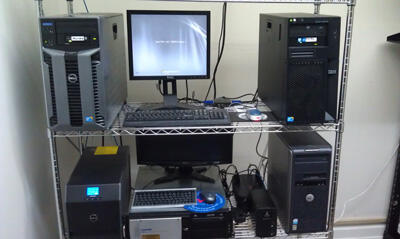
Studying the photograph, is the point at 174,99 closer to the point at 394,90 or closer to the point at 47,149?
the point at 47,149

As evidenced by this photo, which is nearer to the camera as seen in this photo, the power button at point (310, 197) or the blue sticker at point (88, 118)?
the blue sticker at point (88, 118)

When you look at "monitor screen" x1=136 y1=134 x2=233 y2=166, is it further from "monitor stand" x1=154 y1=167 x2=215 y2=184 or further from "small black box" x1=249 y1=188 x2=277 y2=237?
"small black box" x1=249 y1=188 x2=277 y2=237

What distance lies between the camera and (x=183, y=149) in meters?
1.85

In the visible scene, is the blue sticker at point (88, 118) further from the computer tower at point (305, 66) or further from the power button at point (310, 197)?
the power button at point (310, 197)

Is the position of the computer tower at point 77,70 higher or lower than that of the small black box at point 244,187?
higher

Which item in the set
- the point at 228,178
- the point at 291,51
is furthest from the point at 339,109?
the point at 228,178

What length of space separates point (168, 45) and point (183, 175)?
0.62m

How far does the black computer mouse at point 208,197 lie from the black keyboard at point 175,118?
32 cm

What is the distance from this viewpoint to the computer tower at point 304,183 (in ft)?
5.13

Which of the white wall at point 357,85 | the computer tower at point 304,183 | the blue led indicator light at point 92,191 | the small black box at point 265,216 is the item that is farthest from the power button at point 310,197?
the blue led indicator light at point 92,191

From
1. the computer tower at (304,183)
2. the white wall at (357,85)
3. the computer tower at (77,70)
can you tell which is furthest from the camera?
the white wall at (357,85)

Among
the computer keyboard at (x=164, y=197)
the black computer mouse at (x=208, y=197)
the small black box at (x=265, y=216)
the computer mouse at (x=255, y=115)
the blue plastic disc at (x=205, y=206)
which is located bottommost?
the small black box at (x=265, y=216)

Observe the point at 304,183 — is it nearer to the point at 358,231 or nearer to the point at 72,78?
the point at 72,78

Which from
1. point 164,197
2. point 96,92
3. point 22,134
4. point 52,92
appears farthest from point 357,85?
point 22,134
